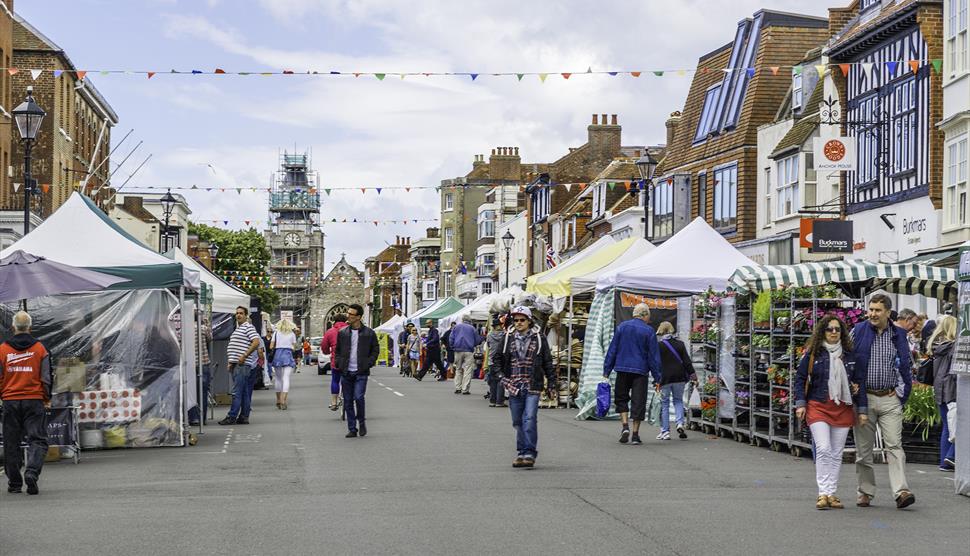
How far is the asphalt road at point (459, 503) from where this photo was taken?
32.0 feet

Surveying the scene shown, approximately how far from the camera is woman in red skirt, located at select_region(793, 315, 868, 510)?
11672 mm

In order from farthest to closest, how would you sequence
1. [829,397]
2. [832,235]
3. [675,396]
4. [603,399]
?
[832,235]
[603,399]
[675,396]
[829,397]

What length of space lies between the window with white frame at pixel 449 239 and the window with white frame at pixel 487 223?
12.3m

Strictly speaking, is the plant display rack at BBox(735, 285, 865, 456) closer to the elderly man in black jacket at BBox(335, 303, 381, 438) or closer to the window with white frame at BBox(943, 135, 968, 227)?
the elderly man in black jacket at BBox(335, 303, 381, 438)

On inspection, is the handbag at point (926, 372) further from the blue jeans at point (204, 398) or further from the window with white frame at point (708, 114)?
the window with white frame at point (708, 114)

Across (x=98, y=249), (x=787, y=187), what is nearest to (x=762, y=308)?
(x=98, y=249)

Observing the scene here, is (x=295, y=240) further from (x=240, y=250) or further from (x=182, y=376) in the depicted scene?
(x=182, y=376)

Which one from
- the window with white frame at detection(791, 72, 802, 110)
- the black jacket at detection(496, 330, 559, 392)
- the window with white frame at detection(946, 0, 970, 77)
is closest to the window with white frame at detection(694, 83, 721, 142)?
the window with white frame at detection(791, 72, 802, 110)

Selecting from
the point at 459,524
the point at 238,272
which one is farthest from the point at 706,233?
the point at 238,272

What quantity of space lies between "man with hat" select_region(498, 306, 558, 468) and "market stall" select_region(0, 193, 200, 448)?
15.6 feet

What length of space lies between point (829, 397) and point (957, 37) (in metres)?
18.9

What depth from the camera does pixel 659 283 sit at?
23.4 meters

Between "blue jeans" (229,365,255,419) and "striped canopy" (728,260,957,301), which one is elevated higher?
"striped canopy" (728,260,957,301)

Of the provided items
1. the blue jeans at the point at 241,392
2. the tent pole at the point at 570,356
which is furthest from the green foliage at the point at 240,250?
the blue jeans at the point at 241,392
